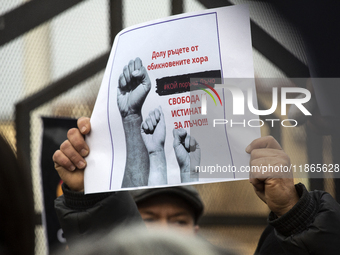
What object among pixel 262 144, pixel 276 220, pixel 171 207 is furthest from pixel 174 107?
pixel 171 207

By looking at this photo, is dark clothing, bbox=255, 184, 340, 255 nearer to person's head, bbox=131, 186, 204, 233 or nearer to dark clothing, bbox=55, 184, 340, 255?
dark clothing, bbox=55, 184, 340, 255

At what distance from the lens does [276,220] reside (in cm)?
54

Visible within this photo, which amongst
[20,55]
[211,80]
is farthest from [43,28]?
[211,80]

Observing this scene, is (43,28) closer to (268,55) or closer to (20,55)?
(20,55)

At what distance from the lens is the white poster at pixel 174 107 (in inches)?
20.6

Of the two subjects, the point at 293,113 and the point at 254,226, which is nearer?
the point at 293,113

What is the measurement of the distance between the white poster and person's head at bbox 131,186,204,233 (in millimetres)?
239

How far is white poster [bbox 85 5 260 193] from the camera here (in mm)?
523

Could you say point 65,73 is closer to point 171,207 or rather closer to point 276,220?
point 171,207

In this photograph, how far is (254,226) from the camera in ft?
2.33

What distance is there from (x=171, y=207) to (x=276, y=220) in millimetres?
356

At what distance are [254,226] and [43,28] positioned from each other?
2.56 ft

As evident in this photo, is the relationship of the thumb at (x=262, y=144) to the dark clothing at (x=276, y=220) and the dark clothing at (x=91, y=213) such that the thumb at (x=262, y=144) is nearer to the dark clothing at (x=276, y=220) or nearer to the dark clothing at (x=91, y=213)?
the dark clothing at (x=276, y=220)

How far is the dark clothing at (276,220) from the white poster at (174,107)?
13 centimetres
